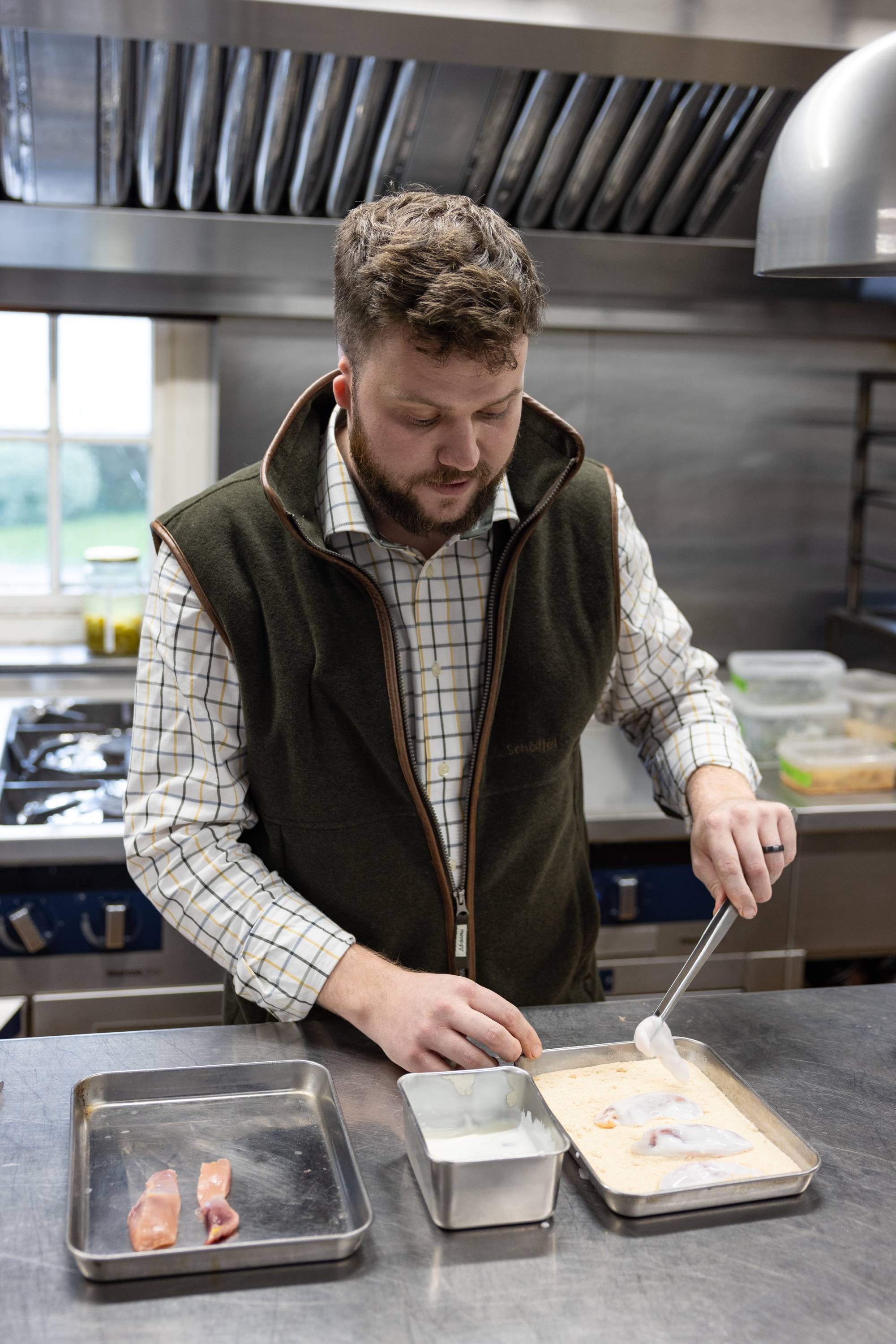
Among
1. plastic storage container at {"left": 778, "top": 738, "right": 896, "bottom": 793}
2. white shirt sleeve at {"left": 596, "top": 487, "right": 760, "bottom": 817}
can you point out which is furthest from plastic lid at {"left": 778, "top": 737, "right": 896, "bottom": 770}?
white shirt sleeve at {"left": 596, "top": 487, "right": 760, "bottom": 817}

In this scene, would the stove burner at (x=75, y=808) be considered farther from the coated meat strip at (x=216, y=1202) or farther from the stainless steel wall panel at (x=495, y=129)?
the stainless steel wall panel at (x=495, y=129)

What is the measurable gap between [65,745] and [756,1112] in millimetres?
1416

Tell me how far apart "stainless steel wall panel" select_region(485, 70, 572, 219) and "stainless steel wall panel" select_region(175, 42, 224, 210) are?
483 mm

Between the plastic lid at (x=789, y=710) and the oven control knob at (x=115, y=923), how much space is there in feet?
3.58

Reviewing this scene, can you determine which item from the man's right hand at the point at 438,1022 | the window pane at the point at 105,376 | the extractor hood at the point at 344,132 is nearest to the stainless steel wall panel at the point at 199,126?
the extractor hood at the point at 344,132

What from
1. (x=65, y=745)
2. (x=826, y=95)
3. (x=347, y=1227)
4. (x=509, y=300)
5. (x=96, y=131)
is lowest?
(x=347, y=1227)

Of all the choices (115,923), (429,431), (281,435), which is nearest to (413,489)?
(429,431)

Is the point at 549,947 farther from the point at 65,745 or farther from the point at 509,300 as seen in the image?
the point at 65,745

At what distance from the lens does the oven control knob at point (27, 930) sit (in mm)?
1739

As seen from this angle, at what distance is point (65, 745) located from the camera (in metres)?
2.09

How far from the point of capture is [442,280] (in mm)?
1027

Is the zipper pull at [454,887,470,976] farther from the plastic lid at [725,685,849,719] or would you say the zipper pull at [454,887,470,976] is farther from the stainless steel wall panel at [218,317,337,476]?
the stainless steel wall panel at [218,317,337,476]

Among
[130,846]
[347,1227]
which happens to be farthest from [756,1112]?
[130,846]

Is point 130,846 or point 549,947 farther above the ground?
point 130,846
